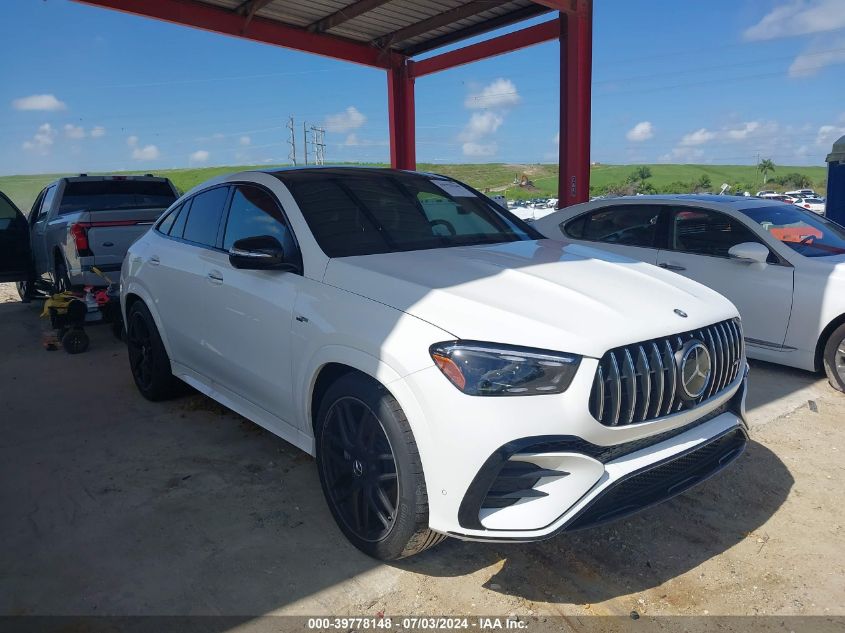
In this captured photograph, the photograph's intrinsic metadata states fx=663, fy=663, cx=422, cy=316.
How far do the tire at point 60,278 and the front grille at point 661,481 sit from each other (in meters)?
6.49

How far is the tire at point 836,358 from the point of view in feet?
16.9

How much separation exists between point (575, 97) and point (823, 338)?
220 inches

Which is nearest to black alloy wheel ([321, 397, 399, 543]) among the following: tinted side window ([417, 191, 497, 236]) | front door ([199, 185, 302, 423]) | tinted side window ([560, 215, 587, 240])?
front door ([199, 185, 302, 423])

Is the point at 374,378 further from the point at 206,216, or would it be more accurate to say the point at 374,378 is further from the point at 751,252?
the point at 751,252

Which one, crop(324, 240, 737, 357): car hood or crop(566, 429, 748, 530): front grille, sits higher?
crop(324, 240, 737, 357): car hood

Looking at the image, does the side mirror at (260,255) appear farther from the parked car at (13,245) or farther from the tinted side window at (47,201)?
the tinted side window at (47,201)

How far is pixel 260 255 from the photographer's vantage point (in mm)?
3191

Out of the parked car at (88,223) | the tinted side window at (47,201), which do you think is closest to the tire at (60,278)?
the parked car at (88,223)

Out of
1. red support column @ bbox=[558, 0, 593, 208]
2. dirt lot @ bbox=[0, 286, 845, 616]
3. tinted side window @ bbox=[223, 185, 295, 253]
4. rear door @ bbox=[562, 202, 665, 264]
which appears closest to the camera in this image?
dirt lot @ bbox=[0, 286, 845, 616]

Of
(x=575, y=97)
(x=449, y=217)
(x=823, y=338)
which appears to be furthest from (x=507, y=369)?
(x=575, y=97)

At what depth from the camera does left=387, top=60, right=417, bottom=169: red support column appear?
41.7 feet

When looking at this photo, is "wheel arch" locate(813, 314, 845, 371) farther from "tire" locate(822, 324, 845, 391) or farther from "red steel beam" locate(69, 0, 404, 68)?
"red steel beam" locate(69, 0, 404, 68)

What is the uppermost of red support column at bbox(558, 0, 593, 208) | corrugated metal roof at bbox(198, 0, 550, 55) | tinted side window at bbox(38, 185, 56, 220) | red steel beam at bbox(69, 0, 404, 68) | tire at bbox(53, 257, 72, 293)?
corrugated metal roof at bbox(198, 0, 550, 55)

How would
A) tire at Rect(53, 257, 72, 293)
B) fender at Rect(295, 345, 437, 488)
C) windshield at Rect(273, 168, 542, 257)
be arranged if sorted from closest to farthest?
fender at Rect(295, 345, 437, 488) < windshield at Rect(273, 168, 542, 257) < tire at Rect(53, 257, 72, 293)
